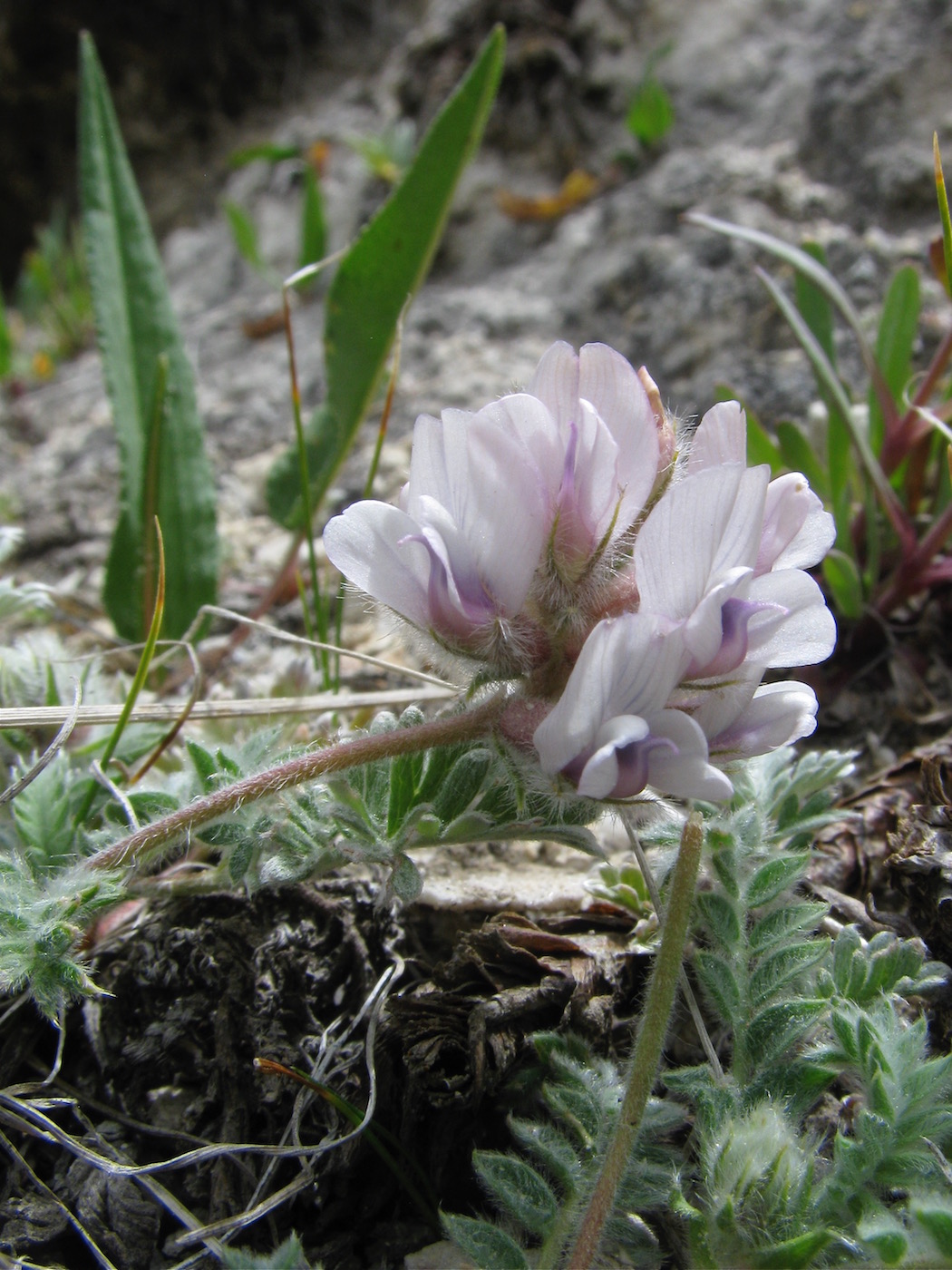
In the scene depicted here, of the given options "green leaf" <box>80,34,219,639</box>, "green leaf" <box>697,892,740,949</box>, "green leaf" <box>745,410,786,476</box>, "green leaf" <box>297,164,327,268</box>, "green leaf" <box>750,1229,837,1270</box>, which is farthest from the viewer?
"green leaf" <box>297,164,327,268</box>

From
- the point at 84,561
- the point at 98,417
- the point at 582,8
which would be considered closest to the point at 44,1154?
the point at 84,561

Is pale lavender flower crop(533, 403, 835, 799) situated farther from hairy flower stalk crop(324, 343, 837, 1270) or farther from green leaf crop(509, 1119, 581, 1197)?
green leaf crop(509, 1119, 581, 1197)

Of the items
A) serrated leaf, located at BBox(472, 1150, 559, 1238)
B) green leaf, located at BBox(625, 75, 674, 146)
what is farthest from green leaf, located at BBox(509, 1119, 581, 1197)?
green leaf, located at BBox(625, 75, 674, 146)

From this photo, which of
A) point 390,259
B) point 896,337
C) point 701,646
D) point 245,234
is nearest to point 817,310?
point 896,337

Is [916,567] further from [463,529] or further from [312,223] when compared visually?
[312,223]

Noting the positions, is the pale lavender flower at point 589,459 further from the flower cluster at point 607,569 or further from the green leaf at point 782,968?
the green leaf at point 782,968

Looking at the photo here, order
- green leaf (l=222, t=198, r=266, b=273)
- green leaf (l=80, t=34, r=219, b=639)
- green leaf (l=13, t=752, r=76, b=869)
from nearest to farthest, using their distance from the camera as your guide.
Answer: green leaf (l=13, t=752, r=76, b=869) → green leaf (l=80, t=34, r=219, b=639) → green leaf (l=222, t=198, r=266, b=273)

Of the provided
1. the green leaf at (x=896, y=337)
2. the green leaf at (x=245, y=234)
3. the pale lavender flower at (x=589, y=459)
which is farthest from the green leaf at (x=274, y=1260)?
the green leaf at (x=245, y=234)
